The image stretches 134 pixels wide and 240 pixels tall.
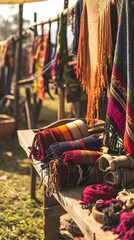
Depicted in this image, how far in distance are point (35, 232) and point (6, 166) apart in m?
2.24

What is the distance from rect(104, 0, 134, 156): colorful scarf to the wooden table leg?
1123mm

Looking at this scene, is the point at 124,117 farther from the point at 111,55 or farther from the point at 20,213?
the point at 20,213

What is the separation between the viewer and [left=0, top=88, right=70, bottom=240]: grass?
371cm

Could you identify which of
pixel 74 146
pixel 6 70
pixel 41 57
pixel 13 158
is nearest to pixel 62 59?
pixel 41 57

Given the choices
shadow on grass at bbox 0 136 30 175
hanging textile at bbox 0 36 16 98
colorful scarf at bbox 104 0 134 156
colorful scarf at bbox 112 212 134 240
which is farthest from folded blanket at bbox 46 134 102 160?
hanging textile at bbox 0 36 16 98

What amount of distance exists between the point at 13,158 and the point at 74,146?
13.6ft

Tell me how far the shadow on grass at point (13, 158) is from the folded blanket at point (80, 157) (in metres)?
3.57

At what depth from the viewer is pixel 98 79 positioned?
2.29 metres

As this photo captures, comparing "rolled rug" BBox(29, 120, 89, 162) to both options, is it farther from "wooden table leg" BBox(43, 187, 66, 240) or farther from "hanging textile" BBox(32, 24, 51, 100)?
"hanging textile" BBox(32, 24, 51, 100)

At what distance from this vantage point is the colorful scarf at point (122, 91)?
1.86 m

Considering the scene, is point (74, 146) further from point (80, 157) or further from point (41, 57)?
point (41, 57)

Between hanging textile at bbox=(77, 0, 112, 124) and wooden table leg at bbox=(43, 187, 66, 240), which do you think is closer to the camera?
hanging textile at bbox=(77, 0, 112, 124)

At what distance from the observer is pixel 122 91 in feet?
6.55

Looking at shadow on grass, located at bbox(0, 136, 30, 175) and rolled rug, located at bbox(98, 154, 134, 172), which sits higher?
rolled rug, located at bbox(98, 154, 134, 172)
